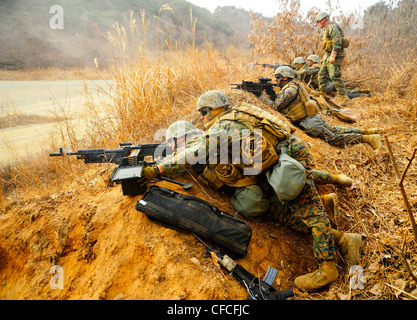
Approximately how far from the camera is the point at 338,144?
415cm

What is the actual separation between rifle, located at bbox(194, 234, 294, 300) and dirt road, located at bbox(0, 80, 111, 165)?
323 centimetres

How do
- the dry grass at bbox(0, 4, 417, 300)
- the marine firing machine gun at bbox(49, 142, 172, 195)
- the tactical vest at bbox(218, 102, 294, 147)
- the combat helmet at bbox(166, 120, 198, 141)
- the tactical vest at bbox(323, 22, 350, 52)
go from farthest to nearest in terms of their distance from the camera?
the tactical vest at bbox(323, 22, 350, 52), the combat helmet at bbox(166, 120, 198, 141), the tactical vest at bbox(218, 102, 294, 147), the marine firing machine gun at bbox(49, 142, 172, 195), the dry grass at bbox(0, 4, 417, 300)

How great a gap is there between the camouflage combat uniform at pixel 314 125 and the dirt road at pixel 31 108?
3.30m

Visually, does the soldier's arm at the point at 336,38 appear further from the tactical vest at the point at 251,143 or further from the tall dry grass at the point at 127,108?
the tactical vest at the point at 251,143

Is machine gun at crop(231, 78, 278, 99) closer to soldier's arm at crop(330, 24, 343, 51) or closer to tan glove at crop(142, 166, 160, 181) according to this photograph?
soldier's arm at crop(330, 24, 343, 51)

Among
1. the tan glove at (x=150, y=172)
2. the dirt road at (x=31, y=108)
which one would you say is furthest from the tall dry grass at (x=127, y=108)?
the tan glove at (x=150, y=172)

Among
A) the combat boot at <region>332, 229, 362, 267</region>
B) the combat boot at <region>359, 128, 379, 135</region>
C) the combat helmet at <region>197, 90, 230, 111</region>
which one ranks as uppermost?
the combat helmet at <region>197, 90, 230, 111</region>

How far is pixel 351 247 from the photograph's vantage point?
2.08m

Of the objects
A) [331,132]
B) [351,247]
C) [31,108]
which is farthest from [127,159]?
[31,108]

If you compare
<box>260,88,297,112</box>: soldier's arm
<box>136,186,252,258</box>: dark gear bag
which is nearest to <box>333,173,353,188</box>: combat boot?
<box>136,186,252,258</box>: dark gear bag

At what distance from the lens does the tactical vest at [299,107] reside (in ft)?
13.6

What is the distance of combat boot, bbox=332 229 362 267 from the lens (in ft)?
6.68

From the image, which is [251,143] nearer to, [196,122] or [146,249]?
[146,249]
